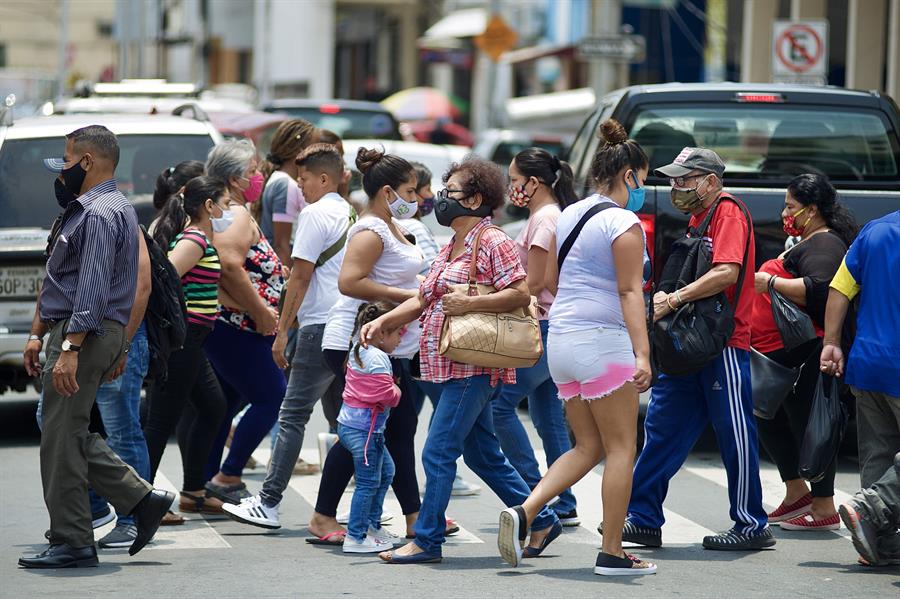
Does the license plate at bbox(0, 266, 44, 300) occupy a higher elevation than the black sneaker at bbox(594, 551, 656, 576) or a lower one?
higher

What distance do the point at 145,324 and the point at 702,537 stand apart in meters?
2.95

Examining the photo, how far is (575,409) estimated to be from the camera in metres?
7.08

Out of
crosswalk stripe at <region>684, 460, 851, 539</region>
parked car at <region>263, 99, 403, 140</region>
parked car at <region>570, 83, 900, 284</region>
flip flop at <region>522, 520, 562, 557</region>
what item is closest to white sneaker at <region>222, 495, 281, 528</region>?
flip flop at <region>522, 520, 562, 557</region>

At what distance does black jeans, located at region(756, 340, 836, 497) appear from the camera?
832 centimetres

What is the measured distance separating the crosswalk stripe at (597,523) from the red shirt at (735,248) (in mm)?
1045

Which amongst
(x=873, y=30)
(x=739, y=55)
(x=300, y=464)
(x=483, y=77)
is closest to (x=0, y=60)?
(x=483, y=77)

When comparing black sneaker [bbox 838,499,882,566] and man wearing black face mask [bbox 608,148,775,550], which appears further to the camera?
man wearing black face mask [bbox 608,148,775,550]

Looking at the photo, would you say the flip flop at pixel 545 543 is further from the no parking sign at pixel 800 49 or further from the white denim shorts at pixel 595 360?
the no parking sign at pixel 800 49

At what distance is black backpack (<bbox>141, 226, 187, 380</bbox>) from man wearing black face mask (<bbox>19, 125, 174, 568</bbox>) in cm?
36

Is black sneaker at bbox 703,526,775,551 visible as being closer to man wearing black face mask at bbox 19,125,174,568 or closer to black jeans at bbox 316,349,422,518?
black jeans at bbox 316,349,422,518

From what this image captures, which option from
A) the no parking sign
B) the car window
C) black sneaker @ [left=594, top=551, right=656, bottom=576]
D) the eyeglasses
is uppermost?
the no parking sign

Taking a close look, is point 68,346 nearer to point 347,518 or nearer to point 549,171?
point 347,518

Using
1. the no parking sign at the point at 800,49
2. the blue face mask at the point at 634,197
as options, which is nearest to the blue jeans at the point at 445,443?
the blue face mask at the point at 634,197

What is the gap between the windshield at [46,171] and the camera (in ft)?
34.5
